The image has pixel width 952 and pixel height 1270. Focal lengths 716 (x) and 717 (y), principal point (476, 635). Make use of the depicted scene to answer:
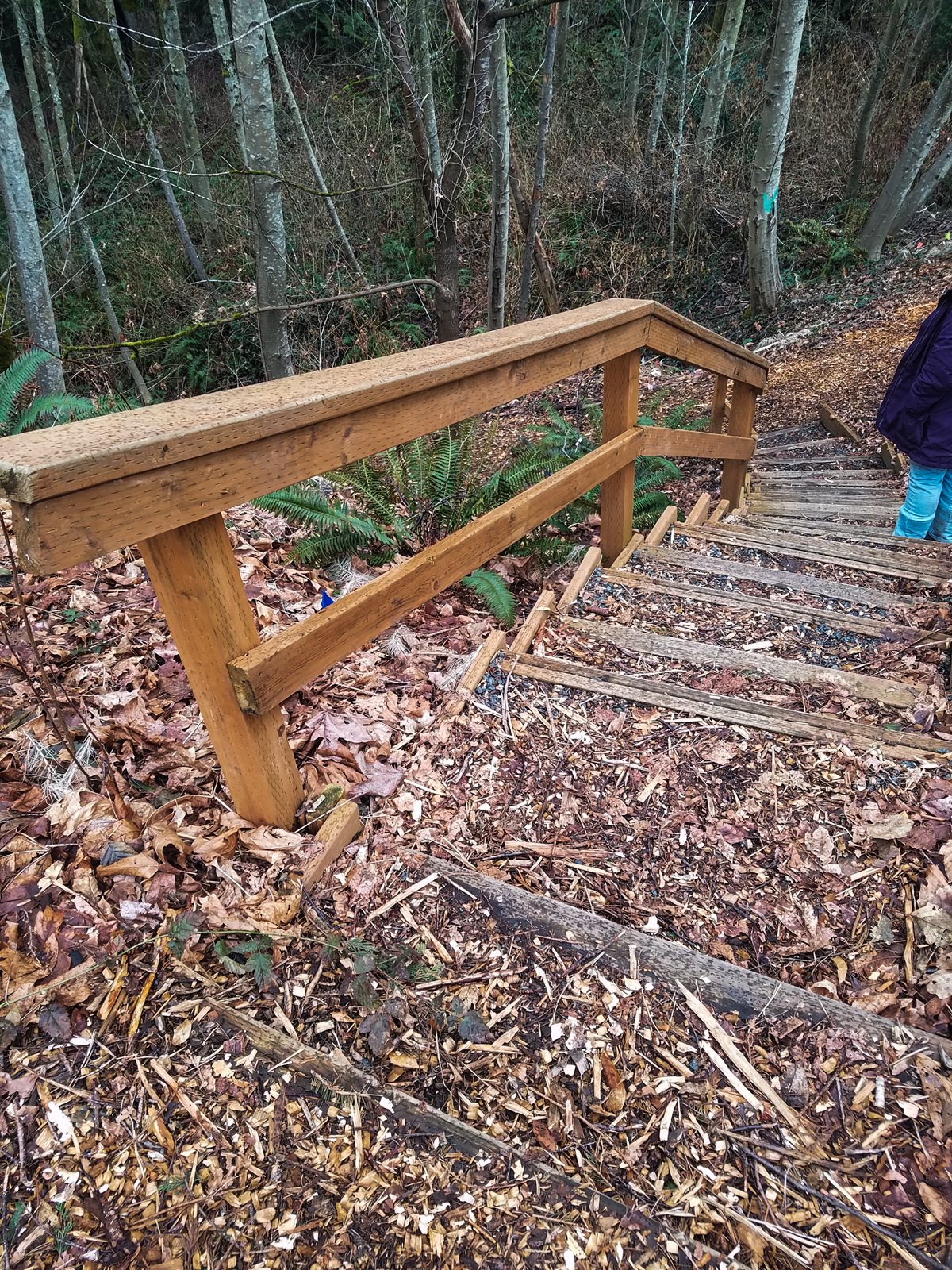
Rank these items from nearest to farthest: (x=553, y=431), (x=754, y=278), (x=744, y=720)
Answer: (x=744, y=720)
(x=553, y=431)
(x=754, y=278)

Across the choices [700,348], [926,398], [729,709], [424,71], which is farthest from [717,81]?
[729,709]

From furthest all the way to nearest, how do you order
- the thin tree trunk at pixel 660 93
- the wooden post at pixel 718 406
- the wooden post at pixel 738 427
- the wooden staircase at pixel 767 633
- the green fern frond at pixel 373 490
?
the thin tree trunk at pixel 660 93, the wooden post at pixel 718 406, the wooden post at pixel 738 427, the green fern frond at pixel 373 490, the wooden staircase at pixel 767 633

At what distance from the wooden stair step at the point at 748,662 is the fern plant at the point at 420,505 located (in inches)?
18.9

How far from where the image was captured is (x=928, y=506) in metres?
5.03

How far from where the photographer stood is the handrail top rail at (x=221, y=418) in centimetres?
117

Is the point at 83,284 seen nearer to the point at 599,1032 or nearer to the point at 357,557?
the point at 357,557

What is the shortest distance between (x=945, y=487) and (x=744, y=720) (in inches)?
147

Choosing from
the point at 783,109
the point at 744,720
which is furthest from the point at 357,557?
the point at 783,109

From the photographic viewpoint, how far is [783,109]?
9.91 metres

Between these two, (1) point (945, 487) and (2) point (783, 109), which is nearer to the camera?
(1) point (945, 487)

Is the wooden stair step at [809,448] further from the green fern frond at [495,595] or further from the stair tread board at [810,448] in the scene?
the green fern frond at [495,595]

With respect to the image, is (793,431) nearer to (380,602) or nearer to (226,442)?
(380,602)

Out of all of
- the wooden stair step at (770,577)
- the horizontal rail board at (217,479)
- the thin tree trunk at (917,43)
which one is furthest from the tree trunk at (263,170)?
the thin tree trunk at (917,43)

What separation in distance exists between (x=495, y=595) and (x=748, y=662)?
109 cm
